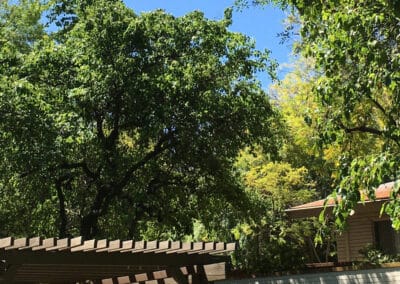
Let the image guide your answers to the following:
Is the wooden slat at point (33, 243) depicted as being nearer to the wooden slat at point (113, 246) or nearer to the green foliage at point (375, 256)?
the wooden slat at point (113, 246)

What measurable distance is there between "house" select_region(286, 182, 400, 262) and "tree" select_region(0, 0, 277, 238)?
2351 mm

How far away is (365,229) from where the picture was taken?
58.5 ft

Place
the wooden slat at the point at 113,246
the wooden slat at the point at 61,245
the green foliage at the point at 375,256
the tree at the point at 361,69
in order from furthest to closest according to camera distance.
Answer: the green foliage at the point at 375,256, the wooden slat at the point at 113,246, the wooden slat at the point at 61,245, the tree at the point at 361,69

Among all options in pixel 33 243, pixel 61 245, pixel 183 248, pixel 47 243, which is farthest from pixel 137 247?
pixel 33 243

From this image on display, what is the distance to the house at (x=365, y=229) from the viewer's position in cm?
1695

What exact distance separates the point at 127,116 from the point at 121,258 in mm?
9154

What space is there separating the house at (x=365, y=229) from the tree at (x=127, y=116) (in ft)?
7.71

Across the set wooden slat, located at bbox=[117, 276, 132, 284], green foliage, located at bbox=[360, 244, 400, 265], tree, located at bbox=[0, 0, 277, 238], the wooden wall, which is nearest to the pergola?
wooden slat, located at bbox=[117, 276, 132, 284]

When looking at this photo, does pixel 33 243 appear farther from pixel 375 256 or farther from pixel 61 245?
pixel 375 256

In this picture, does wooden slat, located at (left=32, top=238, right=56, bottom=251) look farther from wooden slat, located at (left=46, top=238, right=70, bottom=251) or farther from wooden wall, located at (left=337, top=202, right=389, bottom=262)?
wooden wall, located at (left=337, top=202, right=389, bottom=262)

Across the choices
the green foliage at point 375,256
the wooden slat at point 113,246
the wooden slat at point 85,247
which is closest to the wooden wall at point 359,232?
the green foliage at point 375,256

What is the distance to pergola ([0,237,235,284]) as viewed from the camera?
23.2ft

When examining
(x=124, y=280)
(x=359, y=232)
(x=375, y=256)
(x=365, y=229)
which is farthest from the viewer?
(x=359, y=232)

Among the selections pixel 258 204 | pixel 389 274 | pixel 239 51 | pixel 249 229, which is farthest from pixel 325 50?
pixel 249 229
